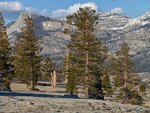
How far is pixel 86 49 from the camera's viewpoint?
103 ft

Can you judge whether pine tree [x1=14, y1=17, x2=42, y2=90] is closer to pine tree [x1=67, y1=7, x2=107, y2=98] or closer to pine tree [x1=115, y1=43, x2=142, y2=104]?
pine tree [x1=67, y1=7, x2=107, y2=98]

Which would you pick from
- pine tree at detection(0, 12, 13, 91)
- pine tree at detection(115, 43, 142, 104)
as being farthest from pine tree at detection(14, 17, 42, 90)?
pine tree at detection(115, 43, 142, 104)

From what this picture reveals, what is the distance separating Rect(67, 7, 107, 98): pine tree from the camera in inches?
1224

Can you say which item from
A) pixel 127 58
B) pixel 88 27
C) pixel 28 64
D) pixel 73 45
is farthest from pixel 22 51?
pixel 127 58

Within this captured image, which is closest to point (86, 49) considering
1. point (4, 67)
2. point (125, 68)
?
point (4, 67)

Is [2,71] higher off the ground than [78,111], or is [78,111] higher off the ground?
[2,71]

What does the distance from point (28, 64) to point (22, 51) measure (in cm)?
242

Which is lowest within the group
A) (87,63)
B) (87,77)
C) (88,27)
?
(87,77)

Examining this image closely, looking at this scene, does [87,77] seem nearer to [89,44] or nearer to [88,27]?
[89,44]

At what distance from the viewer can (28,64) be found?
129 feet

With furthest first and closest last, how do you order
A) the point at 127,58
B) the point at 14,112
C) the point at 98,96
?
1. the point at 127,58
2. the point at 98,96
3. the point at 14,112

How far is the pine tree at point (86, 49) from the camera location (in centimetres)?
3109

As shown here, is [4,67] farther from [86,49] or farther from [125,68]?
[125,68]

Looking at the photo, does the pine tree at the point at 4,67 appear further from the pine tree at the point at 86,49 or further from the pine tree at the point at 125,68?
the pine tree at the point at 125,68
